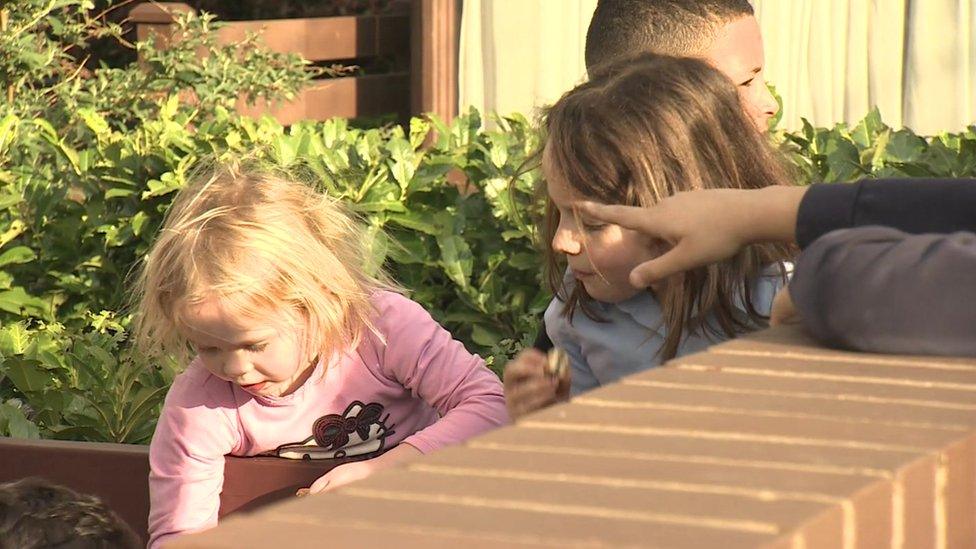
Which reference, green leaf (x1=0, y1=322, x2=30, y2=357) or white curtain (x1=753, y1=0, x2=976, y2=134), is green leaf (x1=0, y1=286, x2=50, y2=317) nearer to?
green leaf (x1=0, y1=322, x2=30, y2=357)

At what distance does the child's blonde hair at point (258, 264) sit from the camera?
284 cm

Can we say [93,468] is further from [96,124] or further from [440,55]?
[440,55]

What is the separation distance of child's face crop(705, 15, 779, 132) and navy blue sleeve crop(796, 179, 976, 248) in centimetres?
170

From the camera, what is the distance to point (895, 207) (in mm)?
1524

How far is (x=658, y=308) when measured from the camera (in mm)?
2633

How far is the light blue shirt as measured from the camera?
8.37 ft

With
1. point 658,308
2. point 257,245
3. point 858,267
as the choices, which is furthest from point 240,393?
point 858,267

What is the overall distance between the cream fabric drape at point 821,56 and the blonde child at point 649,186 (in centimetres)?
360

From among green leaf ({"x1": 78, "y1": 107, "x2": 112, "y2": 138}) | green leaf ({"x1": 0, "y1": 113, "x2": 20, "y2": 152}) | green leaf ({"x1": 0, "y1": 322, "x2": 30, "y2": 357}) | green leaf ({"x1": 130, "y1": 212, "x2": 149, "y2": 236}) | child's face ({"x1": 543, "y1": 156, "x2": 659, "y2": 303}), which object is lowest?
green leaf ({"x1": 0, "y1": 322, "x2": 30, "y2": 357})

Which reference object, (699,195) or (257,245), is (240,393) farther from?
(699,195)

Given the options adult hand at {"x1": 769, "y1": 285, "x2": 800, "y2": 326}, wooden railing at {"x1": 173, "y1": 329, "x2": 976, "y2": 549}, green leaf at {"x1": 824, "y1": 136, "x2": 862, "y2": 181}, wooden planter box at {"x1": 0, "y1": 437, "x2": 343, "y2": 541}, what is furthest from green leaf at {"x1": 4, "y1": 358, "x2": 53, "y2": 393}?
wooden railing at {"x1": 173, "y1": 329, "x2": 976, "y2": 549}

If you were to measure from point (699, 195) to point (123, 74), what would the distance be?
5291 mm

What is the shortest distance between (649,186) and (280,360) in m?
0.79

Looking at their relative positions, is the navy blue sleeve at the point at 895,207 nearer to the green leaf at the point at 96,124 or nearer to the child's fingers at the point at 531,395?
the child's fingers at the point at 531,395
